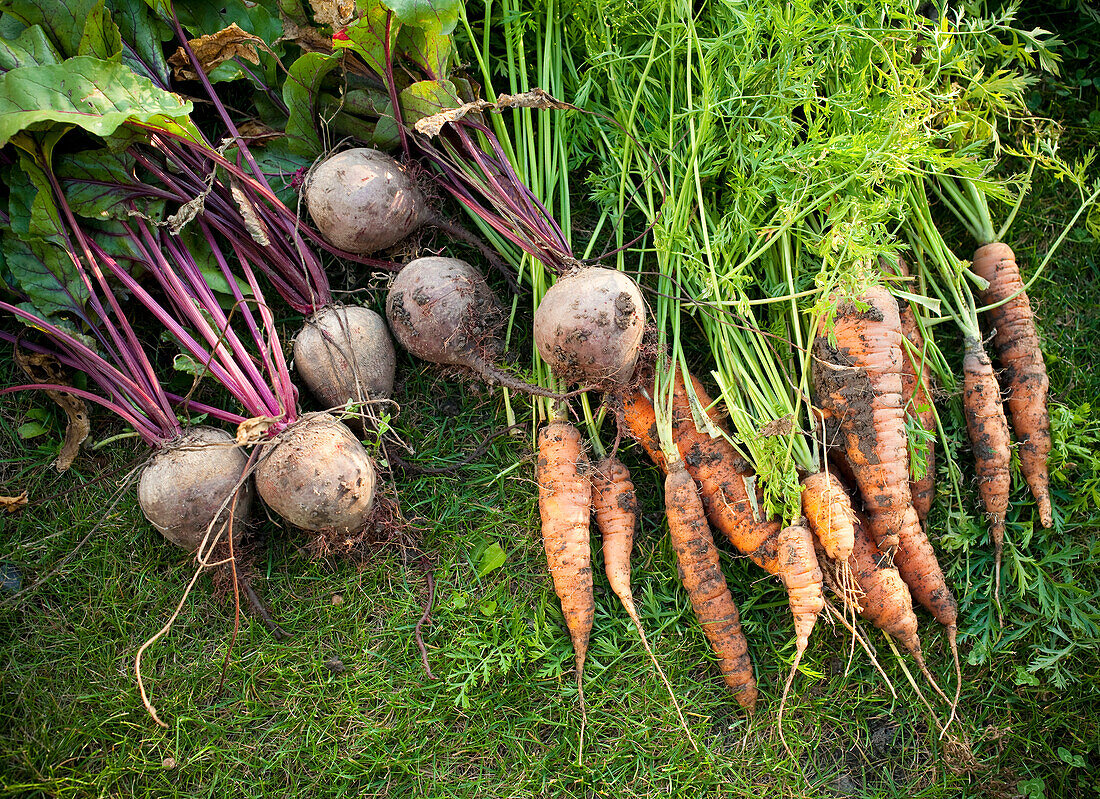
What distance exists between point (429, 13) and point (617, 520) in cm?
177

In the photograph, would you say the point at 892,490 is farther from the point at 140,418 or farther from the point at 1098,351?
the point at 140,418

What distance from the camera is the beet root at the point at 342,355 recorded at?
2.35 m

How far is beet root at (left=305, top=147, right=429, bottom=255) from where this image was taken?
7.50 ft

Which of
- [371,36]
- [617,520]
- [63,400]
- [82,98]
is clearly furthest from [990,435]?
[63,400]

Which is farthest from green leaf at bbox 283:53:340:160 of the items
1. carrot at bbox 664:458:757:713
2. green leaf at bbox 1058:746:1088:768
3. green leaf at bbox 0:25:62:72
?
green leaf at bbox 1058:746:1088:768

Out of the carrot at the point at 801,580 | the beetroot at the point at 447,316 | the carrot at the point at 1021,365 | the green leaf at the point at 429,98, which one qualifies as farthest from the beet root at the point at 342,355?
the carrot at the point at 1021,365

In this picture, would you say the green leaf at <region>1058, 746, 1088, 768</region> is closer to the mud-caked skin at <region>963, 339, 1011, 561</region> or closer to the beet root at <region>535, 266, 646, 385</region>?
the mud-caked skin at <region>963, 339, 1011, 561</region>

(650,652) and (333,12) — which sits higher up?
(333,12)

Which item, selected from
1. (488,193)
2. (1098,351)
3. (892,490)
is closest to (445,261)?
(488,193)

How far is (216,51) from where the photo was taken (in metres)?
2.33

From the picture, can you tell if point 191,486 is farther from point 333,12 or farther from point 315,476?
point 333,12

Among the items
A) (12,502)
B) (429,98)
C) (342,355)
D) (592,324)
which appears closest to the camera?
(592,324)

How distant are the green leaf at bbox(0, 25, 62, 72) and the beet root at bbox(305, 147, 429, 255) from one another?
2.83ft

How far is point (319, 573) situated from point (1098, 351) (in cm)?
312
